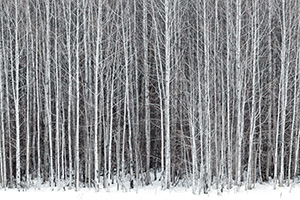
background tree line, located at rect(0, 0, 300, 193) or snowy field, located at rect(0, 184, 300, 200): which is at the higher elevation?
background tree line, located at rect(0, 0, 300, 193)

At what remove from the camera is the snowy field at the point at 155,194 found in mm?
9891

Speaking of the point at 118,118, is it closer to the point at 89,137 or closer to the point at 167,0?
the point at 89,137

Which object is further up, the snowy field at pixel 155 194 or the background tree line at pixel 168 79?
the background tree line at pixel 168 79

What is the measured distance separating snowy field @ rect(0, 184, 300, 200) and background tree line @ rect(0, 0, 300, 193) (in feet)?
0.98

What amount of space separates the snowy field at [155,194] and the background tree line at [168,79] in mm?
298

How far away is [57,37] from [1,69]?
2.01 m

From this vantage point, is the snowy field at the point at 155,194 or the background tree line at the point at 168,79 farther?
the background tree line at the point at 168,79

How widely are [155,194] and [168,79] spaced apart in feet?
10.7

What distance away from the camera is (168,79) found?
412 inches

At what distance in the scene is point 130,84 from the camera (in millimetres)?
11836

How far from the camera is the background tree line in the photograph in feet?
34.8

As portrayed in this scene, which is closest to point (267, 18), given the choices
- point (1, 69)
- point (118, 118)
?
point (118, 118)

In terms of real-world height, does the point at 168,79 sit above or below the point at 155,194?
above

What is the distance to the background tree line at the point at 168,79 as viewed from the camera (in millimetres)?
10609
